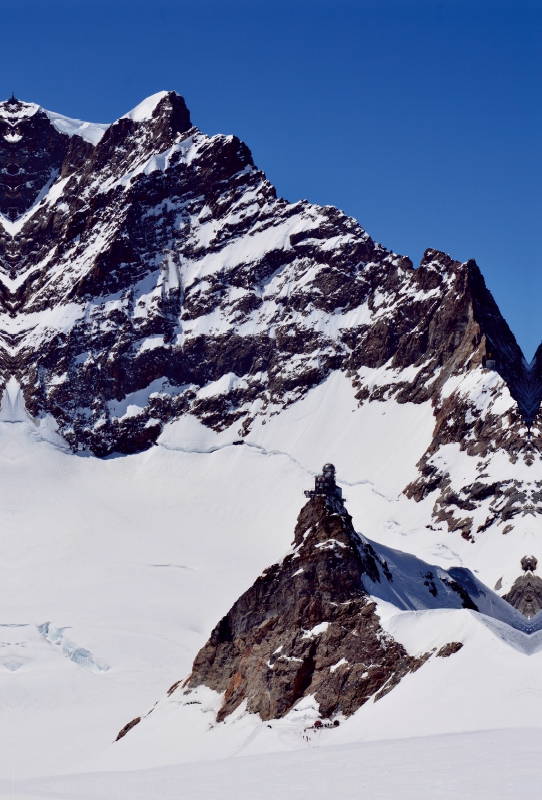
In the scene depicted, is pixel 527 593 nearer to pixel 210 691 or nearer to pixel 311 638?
pixel 210 691

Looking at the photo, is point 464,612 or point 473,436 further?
point 473,436

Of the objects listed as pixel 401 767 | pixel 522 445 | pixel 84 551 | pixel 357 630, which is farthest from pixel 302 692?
pixel 84 551

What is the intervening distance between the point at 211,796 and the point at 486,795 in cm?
1371

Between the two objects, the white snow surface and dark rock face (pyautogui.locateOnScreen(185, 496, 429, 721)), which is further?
dark rock face (pyautogui.locateOnScreen(185, 496, 429, 721))

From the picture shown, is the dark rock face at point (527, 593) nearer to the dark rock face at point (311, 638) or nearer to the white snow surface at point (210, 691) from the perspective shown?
the white snow surface at point (210, 691)

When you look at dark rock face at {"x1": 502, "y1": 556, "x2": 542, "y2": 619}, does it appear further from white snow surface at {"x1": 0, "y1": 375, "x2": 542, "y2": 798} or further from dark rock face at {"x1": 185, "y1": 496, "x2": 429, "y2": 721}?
dark rock face at {"x1": 185, "y1": 496, "x2": 429, "y2": 721}

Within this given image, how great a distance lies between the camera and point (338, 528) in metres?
97.7

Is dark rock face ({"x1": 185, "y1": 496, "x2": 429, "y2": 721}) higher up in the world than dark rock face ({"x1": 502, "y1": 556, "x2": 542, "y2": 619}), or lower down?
lower down

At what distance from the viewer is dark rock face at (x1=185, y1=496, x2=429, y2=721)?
8531 cm

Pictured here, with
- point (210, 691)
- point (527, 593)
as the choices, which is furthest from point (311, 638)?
point (527, 593)

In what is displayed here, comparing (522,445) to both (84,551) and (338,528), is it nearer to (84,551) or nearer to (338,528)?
(84,551)

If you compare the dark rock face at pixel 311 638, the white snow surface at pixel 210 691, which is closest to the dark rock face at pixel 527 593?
the white snow surface at pixel 210 691

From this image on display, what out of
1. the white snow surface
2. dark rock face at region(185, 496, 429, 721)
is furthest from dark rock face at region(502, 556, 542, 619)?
dark rock face at region(185, 496, 429, 721)

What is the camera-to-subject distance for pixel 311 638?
91062 mm
